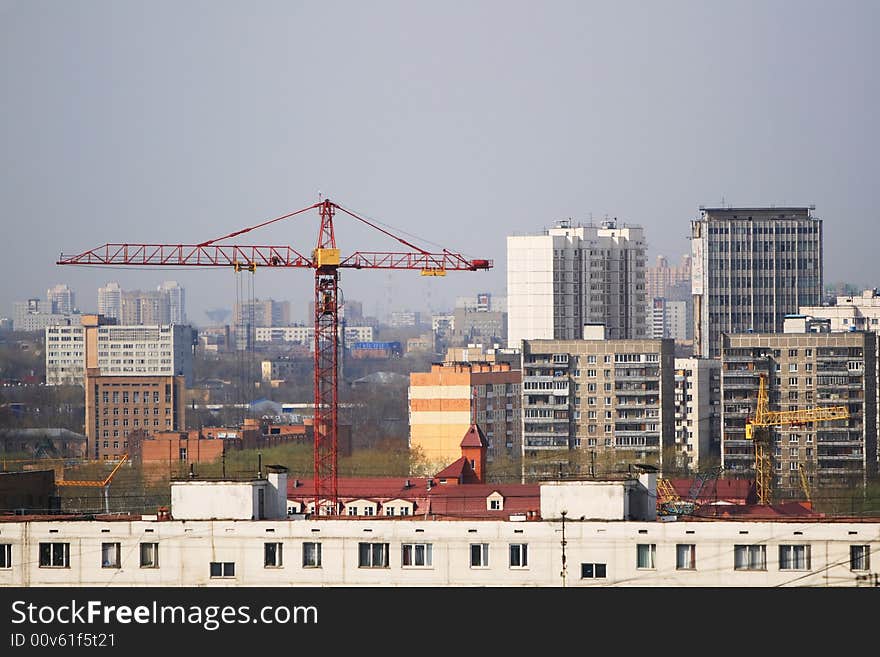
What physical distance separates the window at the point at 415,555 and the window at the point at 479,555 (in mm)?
648

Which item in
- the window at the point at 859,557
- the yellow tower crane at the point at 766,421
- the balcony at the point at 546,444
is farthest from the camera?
the balcony at the point at 546,444

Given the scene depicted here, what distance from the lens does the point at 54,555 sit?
28078 millimetres

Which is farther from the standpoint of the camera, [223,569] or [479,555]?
[223,569]

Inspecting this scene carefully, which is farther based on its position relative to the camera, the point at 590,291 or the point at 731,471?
the point at 590,291

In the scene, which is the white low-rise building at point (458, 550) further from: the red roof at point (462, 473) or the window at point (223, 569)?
the red roof at point (462, 473)

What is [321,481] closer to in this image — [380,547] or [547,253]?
[380,547]

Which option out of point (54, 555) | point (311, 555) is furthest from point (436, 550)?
point (54, 555)

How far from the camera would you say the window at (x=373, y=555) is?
90.5 ft

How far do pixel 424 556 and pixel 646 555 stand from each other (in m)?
3.24

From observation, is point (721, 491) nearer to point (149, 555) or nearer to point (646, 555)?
point (646, 555)

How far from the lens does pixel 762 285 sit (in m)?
136

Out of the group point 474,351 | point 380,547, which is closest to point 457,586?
point 380,547

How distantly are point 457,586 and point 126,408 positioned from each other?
315 feet

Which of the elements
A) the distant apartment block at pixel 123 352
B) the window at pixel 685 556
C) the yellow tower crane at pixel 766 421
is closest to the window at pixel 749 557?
the window at pixel 685 556
